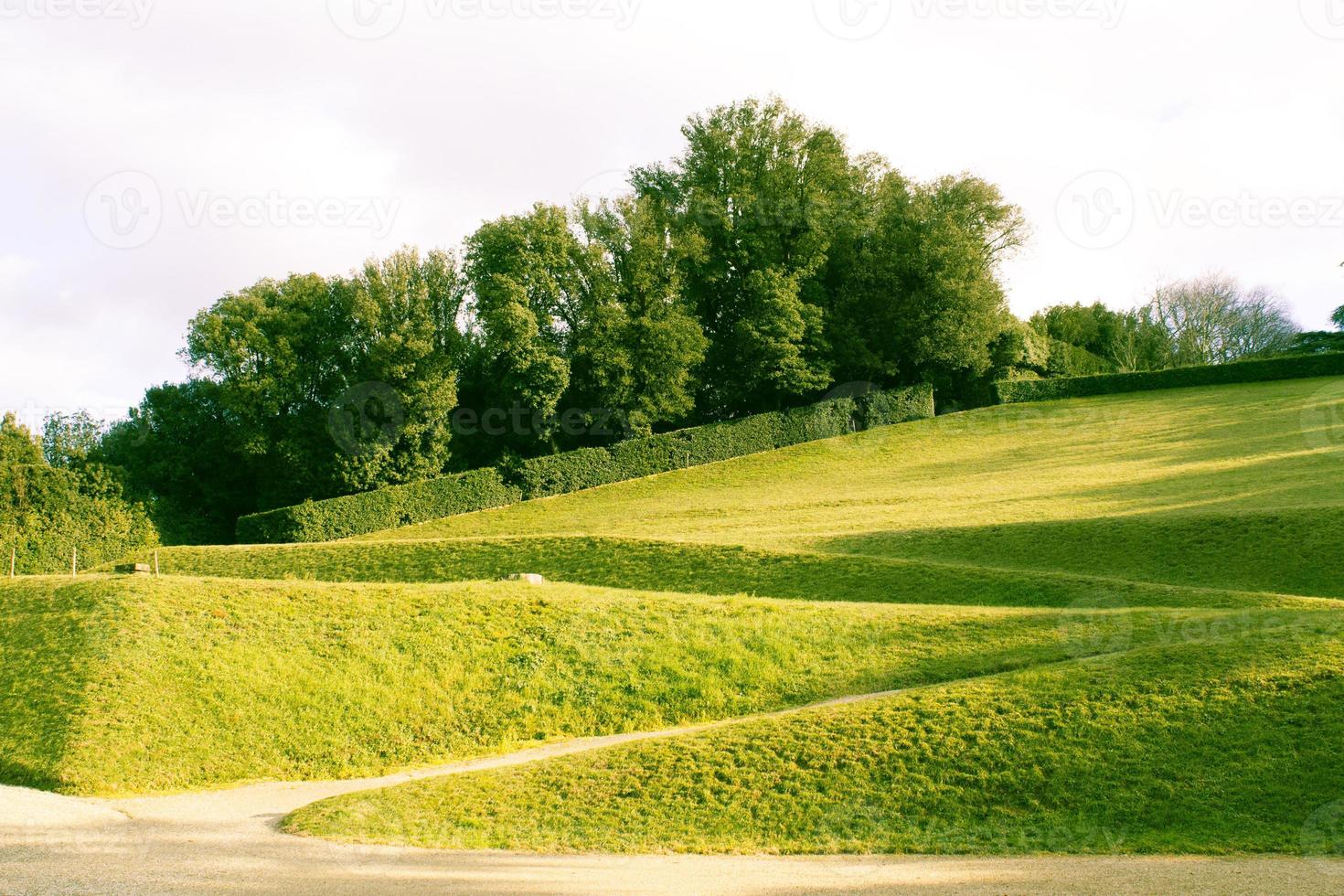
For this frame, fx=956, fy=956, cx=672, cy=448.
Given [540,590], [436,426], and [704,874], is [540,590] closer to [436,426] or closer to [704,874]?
[704,874]

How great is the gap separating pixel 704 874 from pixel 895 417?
53273 mm

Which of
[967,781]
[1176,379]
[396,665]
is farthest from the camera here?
[1176,379]

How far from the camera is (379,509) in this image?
44688mm

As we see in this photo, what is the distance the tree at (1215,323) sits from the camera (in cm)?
9100

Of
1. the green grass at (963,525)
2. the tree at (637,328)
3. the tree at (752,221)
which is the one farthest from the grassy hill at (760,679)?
the tree at (752,221)

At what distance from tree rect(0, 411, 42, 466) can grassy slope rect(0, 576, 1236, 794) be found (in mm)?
24446

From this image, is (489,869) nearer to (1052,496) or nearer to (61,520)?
(1052,496)

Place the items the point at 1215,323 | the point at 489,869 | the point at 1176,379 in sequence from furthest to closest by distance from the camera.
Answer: the point at 1215,323 → the point at 1176,379 → the point at 489,869

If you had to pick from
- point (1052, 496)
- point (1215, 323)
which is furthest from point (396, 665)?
point (1215, 323)

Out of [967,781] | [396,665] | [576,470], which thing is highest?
[576,470]

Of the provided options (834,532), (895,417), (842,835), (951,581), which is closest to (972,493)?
(834,532)

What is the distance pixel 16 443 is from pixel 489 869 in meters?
42.2

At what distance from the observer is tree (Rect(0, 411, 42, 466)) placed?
4216 cm

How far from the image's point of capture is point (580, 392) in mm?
52938
